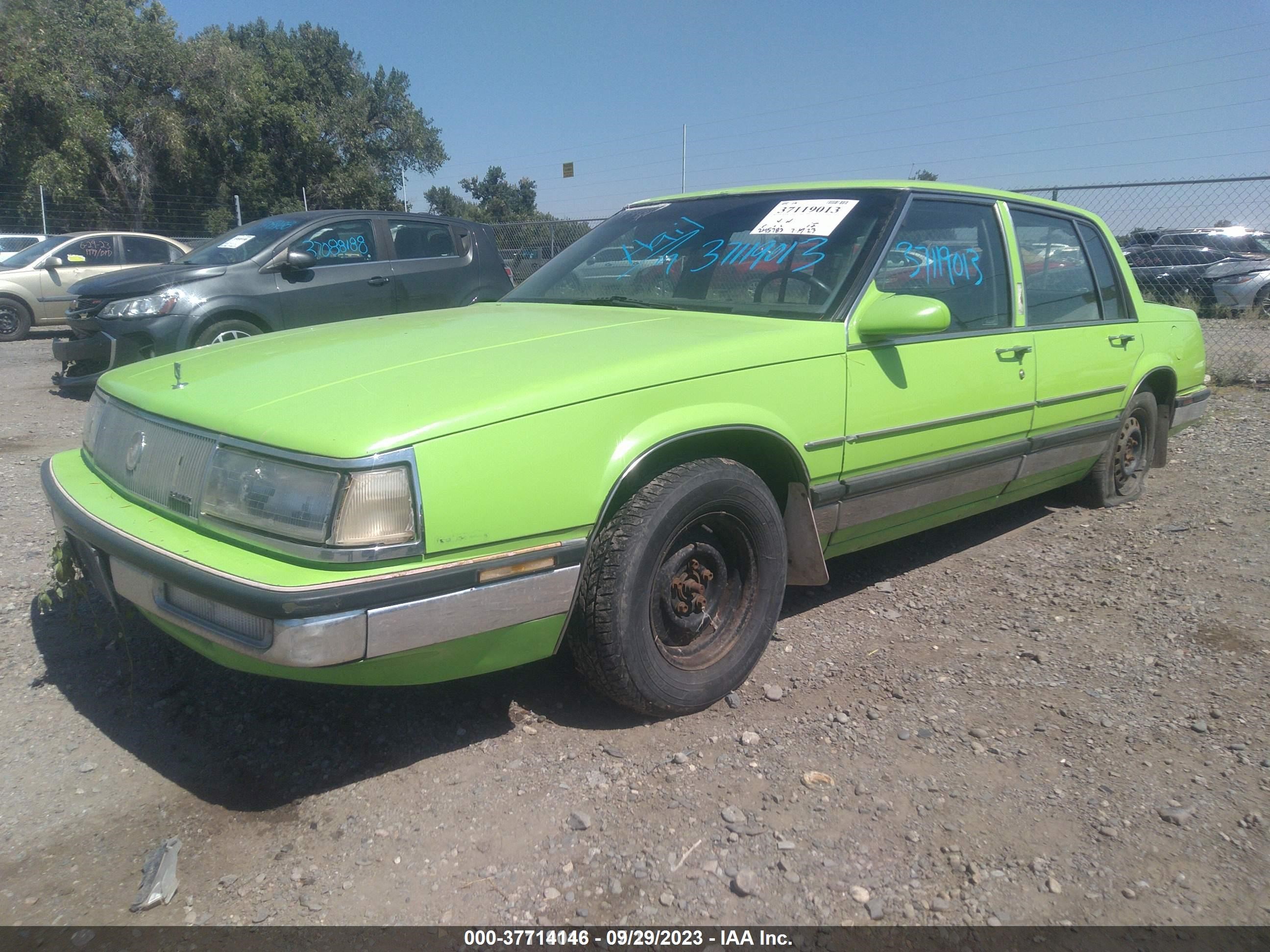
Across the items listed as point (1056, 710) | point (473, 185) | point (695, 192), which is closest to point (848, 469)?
point (1056, 710)

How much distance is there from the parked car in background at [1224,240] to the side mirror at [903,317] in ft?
36.0

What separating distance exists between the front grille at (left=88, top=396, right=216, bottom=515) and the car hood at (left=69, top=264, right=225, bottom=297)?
472cm

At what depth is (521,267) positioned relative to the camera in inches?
559

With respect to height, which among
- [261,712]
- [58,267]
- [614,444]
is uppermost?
[614,444]

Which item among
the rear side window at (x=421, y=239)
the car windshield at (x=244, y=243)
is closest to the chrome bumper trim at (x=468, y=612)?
the car windshield at (x=244, y=243)

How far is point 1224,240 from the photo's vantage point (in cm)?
1326

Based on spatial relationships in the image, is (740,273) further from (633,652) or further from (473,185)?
(473,185)

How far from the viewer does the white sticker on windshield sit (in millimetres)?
3279

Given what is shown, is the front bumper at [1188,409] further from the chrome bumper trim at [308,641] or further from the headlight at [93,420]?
the headlight at [93,420]

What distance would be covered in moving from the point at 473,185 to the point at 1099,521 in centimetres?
6665

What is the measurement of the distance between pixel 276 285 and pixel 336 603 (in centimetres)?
597

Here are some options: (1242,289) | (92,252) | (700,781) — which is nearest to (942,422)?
(700,781)

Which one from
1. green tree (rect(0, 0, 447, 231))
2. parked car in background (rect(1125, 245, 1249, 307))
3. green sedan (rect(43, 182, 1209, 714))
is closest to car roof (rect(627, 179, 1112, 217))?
green sedan (rect(43, 182, 1209, 714))

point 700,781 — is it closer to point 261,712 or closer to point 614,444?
point 614,444
